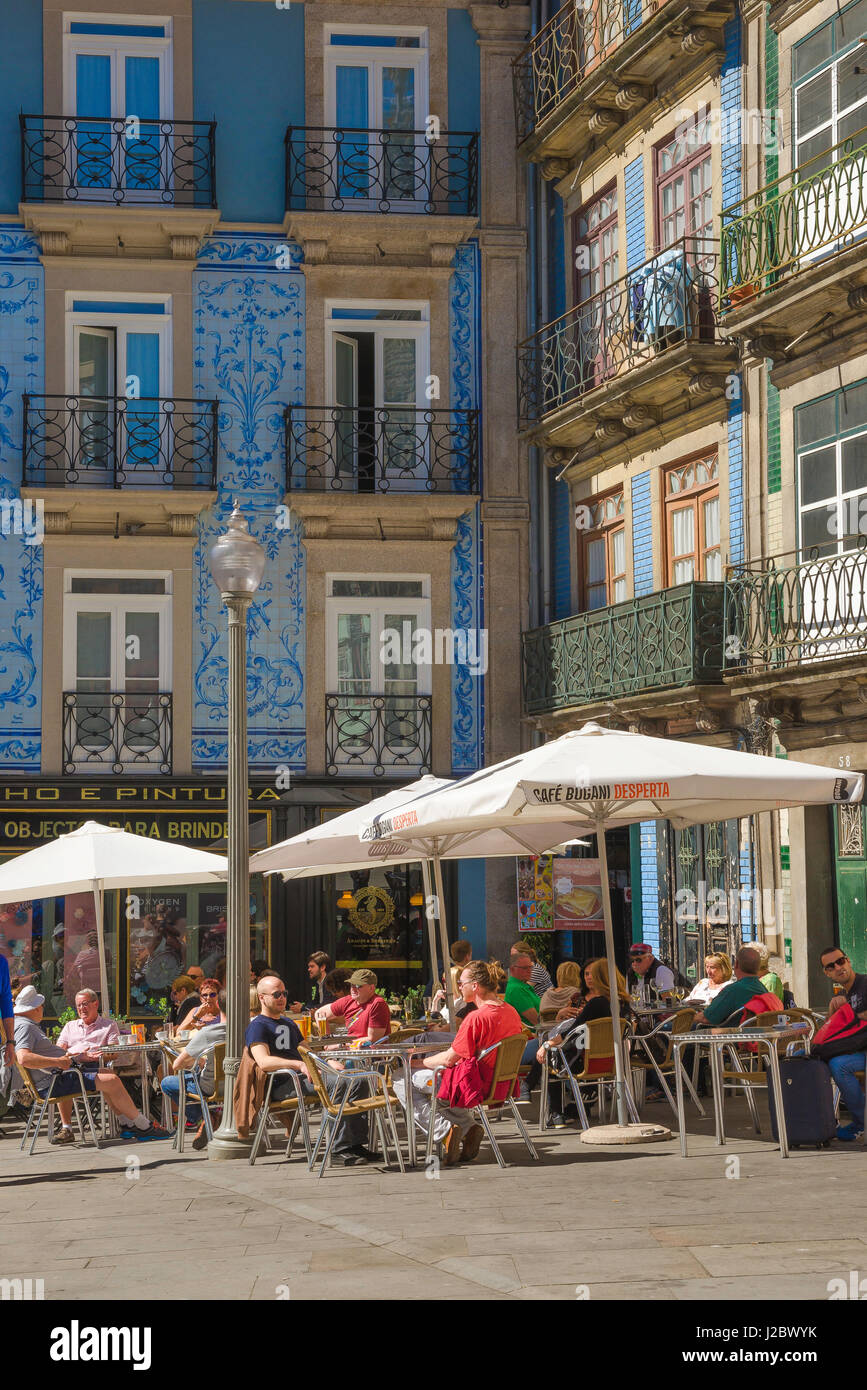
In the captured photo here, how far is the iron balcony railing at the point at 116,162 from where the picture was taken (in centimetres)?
2344

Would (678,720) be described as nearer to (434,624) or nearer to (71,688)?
(434,624)

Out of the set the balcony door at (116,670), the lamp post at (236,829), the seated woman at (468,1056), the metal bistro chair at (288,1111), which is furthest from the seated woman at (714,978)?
the balcony door at (116,670)

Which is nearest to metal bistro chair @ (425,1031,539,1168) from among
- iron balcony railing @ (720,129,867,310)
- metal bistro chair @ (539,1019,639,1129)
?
metal bistro chair @ (539,1019,639,1129)

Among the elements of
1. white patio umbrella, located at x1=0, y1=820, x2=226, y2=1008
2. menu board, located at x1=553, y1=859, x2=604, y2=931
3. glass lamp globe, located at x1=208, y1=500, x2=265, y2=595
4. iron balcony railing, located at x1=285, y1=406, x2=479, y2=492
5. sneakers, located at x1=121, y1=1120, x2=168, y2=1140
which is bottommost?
sneakers, located at x1=121, y1=1120, x2=168, y2=1140

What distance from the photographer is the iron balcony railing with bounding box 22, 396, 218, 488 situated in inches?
908

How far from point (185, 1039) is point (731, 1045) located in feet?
14.3

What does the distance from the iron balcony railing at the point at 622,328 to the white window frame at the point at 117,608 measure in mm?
5299

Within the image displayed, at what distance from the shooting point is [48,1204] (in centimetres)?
1075

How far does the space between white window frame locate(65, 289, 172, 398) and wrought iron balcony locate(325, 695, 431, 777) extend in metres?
4.74

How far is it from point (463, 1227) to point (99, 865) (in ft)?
22.3

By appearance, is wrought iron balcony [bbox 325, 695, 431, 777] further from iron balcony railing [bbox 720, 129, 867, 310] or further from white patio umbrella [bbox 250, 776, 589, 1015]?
iron balcony railing [bbox 720, 129, 867, 310]

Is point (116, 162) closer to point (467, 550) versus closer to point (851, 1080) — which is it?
point (467, 550)

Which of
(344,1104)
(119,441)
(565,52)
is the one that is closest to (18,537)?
(119,441)

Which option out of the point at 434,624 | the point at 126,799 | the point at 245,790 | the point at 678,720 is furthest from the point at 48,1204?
the point at 434,624
